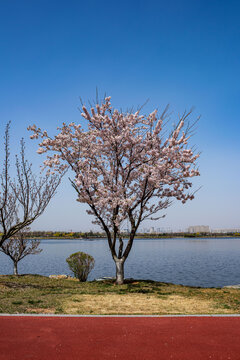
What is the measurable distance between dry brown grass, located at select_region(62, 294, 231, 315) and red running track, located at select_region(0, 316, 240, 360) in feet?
4.25

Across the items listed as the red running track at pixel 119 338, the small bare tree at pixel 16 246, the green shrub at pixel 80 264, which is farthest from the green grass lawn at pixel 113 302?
the small bare tree at pixel 16 246

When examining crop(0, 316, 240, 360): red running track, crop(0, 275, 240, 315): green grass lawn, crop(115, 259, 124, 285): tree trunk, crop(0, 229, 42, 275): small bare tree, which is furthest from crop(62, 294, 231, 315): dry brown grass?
crop(0, 229, 42, 275): small bare tree

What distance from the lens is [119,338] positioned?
790cm

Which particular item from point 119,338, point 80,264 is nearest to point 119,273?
point 80,264

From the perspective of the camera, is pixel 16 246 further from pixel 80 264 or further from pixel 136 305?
pixel 136 305

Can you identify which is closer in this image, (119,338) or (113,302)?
(119,338)

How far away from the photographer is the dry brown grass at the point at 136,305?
1117 centimetres

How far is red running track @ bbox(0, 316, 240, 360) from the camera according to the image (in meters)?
6.88

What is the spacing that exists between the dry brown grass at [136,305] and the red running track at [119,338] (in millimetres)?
1294

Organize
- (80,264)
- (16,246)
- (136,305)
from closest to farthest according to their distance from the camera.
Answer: (136,305) < (80,264) < (16,246)

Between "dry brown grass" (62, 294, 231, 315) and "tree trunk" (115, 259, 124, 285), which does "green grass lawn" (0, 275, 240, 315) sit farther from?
"tree trunk" (115, 259, 124, 285)

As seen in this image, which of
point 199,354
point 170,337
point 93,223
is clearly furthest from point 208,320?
point 93,223

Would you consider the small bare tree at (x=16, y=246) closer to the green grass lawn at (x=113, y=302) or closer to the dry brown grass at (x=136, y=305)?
the green grass lawn at (x=113, y=302)

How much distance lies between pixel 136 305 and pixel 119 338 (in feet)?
14.9
